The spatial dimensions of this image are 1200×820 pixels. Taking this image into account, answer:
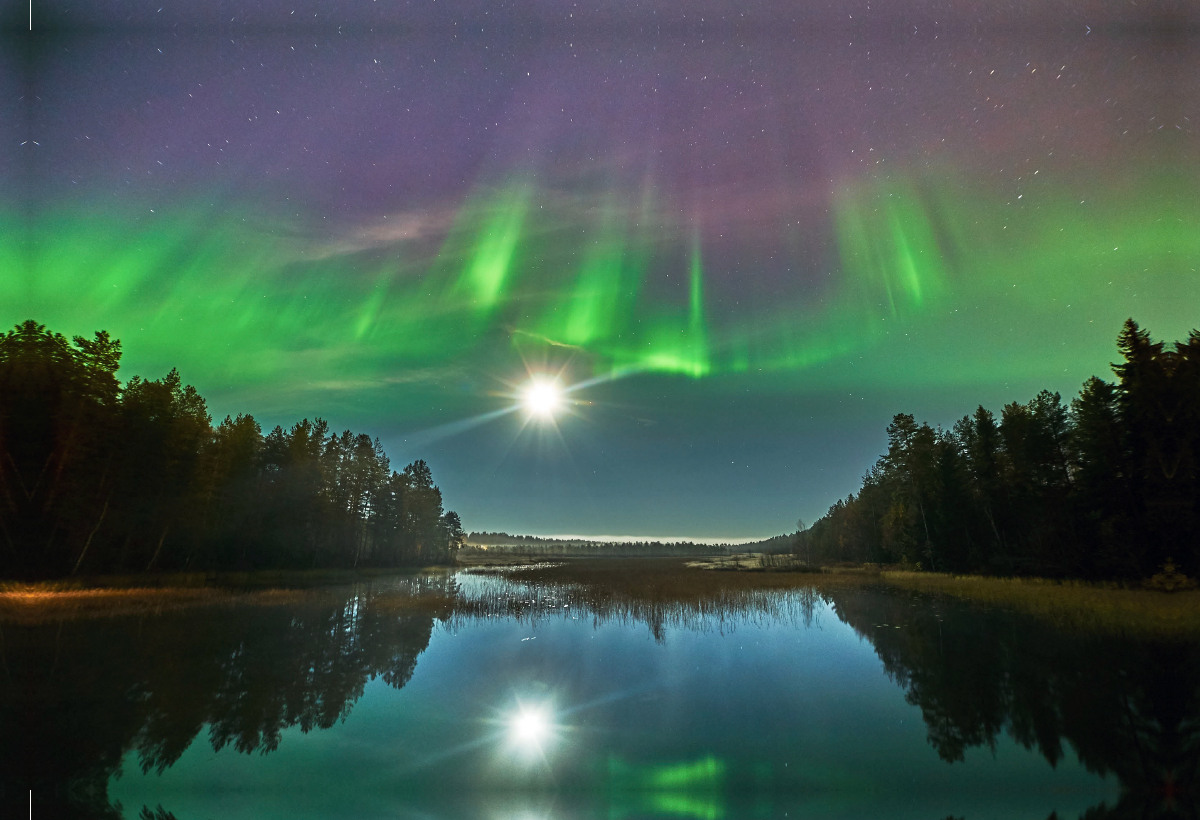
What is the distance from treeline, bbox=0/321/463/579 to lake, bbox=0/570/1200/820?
1551 cm

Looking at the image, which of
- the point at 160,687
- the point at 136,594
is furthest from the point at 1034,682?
the point at 136,594

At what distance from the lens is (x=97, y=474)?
37750 mm

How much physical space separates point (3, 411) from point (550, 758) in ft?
126

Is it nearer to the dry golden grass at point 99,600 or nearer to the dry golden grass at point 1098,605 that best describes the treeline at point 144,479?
the dry golden grass at point 99,600

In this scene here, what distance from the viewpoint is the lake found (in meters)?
9.04

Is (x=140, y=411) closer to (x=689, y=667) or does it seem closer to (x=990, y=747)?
(x=689, y=667)

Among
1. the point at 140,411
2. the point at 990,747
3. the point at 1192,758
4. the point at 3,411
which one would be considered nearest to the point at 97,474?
the point at 140,411

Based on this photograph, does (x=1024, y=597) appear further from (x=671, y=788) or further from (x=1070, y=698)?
(x=671, y=788)

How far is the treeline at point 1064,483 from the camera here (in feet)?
92.1

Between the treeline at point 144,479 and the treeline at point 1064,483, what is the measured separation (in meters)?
59.8

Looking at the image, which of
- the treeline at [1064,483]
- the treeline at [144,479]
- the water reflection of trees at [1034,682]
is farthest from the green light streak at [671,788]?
the treeline at [144,479]

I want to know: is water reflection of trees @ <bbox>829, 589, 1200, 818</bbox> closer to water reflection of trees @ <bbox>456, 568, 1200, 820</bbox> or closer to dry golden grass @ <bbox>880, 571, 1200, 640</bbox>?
water reflection of trees @ <bbox>456, 568, 1200, 820</bbox>

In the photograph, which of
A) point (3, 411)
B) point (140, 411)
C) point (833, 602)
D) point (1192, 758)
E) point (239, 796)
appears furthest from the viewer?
point (140, 411)

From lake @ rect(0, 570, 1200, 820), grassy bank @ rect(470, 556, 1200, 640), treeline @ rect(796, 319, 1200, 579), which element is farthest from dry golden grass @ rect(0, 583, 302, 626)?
treeline @ rect(796, 319, 1200, 579)
